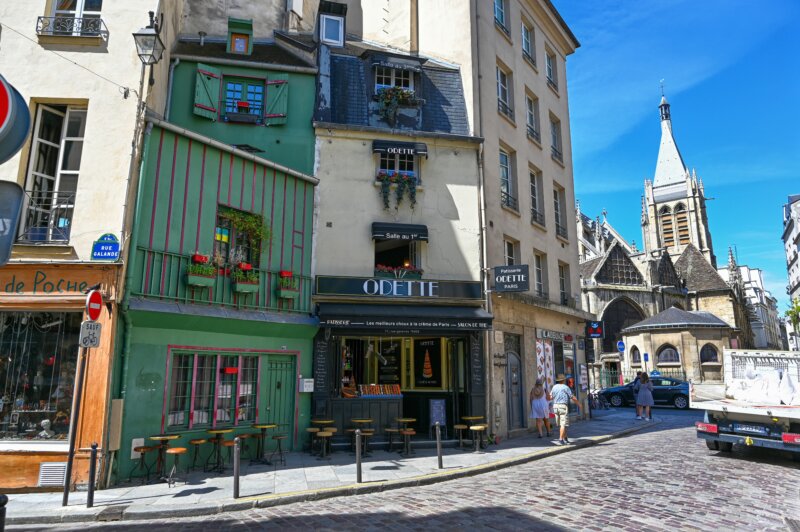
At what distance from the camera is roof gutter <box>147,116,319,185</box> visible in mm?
10180

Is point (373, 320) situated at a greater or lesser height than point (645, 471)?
greater

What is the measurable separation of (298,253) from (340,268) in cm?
115

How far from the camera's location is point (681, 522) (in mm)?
6383

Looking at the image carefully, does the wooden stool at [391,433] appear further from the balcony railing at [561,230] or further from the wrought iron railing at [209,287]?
the balcony railing at [561,230]

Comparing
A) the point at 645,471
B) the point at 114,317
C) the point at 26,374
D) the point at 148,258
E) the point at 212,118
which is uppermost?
the point at 212,118

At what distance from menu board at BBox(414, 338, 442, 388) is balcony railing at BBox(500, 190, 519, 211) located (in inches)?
198

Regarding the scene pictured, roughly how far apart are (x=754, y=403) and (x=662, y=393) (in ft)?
52.9

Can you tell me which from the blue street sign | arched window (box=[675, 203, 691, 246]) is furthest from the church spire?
the blue street sign

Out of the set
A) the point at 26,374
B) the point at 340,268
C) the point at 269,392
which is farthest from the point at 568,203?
the point at 26,374

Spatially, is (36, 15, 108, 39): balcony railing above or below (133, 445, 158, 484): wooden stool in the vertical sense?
above

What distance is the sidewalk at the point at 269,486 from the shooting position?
706cm

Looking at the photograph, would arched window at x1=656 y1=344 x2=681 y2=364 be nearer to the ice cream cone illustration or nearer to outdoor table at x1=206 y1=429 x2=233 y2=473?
the ice cream cone illustration

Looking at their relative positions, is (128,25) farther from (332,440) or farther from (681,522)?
(681,522)

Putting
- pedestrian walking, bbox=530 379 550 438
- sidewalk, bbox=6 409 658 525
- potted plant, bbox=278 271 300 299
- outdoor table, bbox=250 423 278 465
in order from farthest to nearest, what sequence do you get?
pedestrian walking, bbox=530 379 550 438 → potted plant, bbox=278 271 300 299 → outdoor table, bbox=250 423 278 465 → sidewalk, bbox=6 409 658 525
